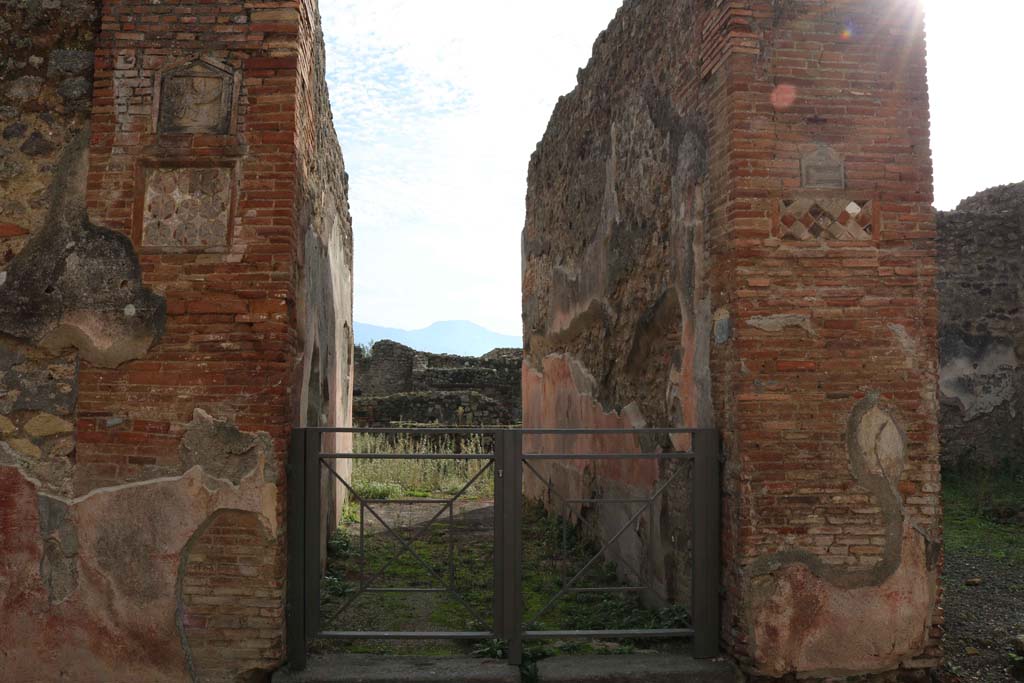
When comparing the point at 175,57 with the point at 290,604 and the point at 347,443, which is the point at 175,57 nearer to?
the point at 290,604

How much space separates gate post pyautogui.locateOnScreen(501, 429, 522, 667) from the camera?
13.6 ft

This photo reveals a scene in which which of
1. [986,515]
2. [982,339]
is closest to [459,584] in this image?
[986,515]

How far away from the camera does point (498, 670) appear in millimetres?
3996

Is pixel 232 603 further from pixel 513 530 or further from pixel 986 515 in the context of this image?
pixel 986 515

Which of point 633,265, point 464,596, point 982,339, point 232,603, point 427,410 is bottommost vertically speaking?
point 464,596

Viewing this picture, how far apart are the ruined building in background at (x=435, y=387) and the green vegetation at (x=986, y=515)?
7962 mm

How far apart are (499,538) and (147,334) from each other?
6.81 ft

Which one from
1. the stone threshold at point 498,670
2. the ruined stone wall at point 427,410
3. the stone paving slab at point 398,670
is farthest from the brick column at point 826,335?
the ruined stone wall at point 427,410

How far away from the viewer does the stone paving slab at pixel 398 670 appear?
3.90 metres

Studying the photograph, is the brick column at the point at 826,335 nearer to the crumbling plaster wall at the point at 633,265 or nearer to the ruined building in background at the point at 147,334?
the crumbling plaster wall at the point at 633,265

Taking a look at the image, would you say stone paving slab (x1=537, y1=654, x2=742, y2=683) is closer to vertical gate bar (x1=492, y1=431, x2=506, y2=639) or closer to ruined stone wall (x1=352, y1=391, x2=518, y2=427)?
vertical gate bar (x1=492, y1=431, x2=506, y2=639)

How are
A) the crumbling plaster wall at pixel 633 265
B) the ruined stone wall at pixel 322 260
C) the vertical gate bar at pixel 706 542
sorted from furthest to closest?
the crumbling plaster wall at pixel 633 265 < the ruined stone wall at pixel 322 260 < the vertical gate bar at pixel 706 542

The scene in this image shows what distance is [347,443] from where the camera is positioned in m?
8.03

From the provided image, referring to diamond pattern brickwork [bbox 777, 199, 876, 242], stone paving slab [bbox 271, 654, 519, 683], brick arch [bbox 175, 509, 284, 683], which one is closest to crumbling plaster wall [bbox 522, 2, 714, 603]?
diamond pattern brickwork [bbox 777, 199, 876, 242]
